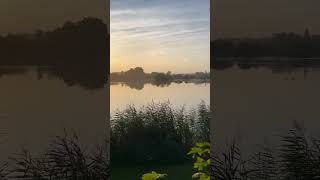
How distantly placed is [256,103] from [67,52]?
1.90 metres

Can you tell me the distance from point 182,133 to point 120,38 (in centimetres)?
118

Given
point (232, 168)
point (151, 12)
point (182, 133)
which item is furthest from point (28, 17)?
point (232, 168)

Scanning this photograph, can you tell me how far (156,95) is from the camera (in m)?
4.44

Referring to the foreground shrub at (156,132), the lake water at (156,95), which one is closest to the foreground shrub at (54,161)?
the foreground shrub at (156,132)

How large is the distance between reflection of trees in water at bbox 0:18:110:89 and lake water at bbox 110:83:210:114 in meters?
0.27

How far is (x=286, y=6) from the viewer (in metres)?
4.14

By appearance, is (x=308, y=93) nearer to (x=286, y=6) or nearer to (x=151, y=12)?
(x=286, y=6)

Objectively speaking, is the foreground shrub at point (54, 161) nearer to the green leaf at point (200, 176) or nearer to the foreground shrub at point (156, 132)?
the foreground shrub at point (156, 132)

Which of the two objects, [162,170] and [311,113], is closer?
[311,113]

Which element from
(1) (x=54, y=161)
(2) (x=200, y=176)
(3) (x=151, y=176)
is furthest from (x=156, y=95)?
(1) (x=54, y=161)

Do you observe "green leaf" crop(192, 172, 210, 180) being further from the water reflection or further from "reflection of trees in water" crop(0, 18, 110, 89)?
"reflection of trees in water" crop(0, 18, 110, 89)

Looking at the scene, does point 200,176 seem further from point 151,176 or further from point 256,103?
point 256,103

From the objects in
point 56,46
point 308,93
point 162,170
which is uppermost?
point 56,46

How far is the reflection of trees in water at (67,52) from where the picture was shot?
13.7ft
